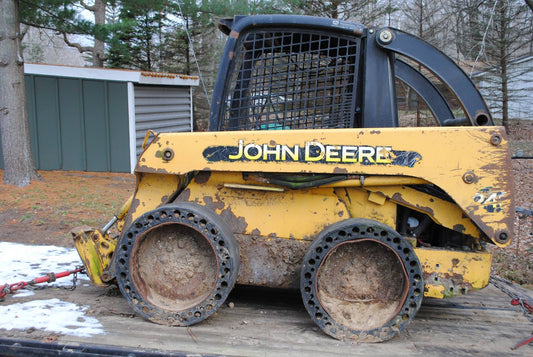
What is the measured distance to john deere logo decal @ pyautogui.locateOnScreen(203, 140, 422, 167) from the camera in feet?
10.1

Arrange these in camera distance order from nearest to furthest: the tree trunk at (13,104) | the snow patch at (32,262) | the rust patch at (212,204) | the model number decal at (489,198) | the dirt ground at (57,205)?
1. the model number decal at (489,198)
2. the rust patch at (212,204)
3. the snow patch at (32,262)
4. the dirt ground at (57,205)
5. the tree trunk at (13,104)

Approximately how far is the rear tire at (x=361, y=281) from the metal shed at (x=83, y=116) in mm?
9486

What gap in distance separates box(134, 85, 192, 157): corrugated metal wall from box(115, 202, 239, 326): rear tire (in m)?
9.22

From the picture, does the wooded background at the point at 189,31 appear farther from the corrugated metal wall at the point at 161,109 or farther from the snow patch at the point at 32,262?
the snow patch at the point at 32,262

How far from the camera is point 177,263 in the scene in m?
3.37

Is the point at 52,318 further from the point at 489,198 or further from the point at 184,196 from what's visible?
the point at 489,198

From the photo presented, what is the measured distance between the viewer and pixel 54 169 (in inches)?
466

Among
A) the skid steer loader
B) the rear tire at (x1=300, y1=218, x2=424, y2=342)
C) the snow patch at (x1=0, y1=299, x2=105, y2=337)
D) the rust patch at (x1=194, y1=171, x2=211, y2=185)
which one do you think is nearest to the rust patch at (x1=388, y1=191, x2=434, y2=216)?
the skid steer loader

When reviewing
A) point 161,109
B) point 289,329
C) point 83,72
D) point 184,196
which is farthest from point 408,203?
point 161,109

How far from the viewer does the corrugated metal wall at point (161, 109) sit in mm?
12297

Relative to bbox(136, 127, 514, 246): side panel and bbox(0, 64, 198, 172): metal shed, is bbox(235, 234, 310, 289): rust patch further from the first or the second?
bbox(0, 64, 198, 172): metal shed

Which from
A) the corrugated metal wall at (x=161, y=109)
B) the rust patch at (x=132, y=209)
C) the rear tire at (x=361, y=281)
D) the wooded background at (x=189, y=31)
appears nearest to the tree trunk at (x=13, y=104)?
the wooded background at (x=189, y=31)

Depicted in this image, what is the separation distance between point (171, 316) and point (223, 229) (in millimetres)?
696

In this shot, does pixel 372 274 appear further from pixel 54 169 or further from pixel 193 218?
pixel 54 169
